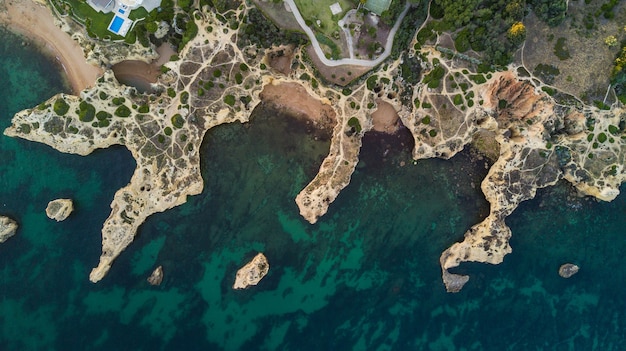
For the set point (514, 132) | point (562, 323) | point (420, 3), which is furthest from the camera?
point (562, 323)

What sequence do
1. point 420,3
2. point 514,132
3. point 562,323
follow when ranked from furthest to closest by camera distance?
point 562,323
point 514,132
point 420,3

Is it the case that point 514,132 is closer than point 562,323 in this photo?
Yes

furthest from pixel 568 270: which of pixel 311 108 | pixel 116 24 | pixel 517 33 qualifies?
pixel 116 24

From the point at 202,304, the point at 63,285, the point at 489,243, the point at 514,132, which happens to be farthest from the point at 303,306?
the point at 514,132

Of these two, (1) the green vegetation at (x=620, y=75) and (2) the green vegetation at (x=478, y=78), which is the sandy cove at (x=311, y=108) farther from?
(1) the green vegetation at (x=620, y=75)

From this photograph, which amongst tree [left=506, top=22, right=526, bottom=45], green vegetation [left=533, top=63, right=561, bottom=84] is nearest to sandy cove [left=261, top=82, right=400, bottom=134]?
tree [left=506, top=22, right=526, bottom=45]

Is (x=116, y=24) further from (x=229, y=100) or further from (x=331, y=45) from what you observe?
(x=331, y=45)

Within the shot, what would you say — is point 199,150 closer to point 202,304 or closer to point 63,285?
point 202,304

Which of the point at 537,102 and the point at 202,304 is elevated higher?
the point at 537,102


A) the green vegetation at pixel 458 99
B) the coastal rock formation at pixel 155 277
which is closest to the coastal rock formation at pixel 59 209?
the coastal rock formation at pixel 155 277
